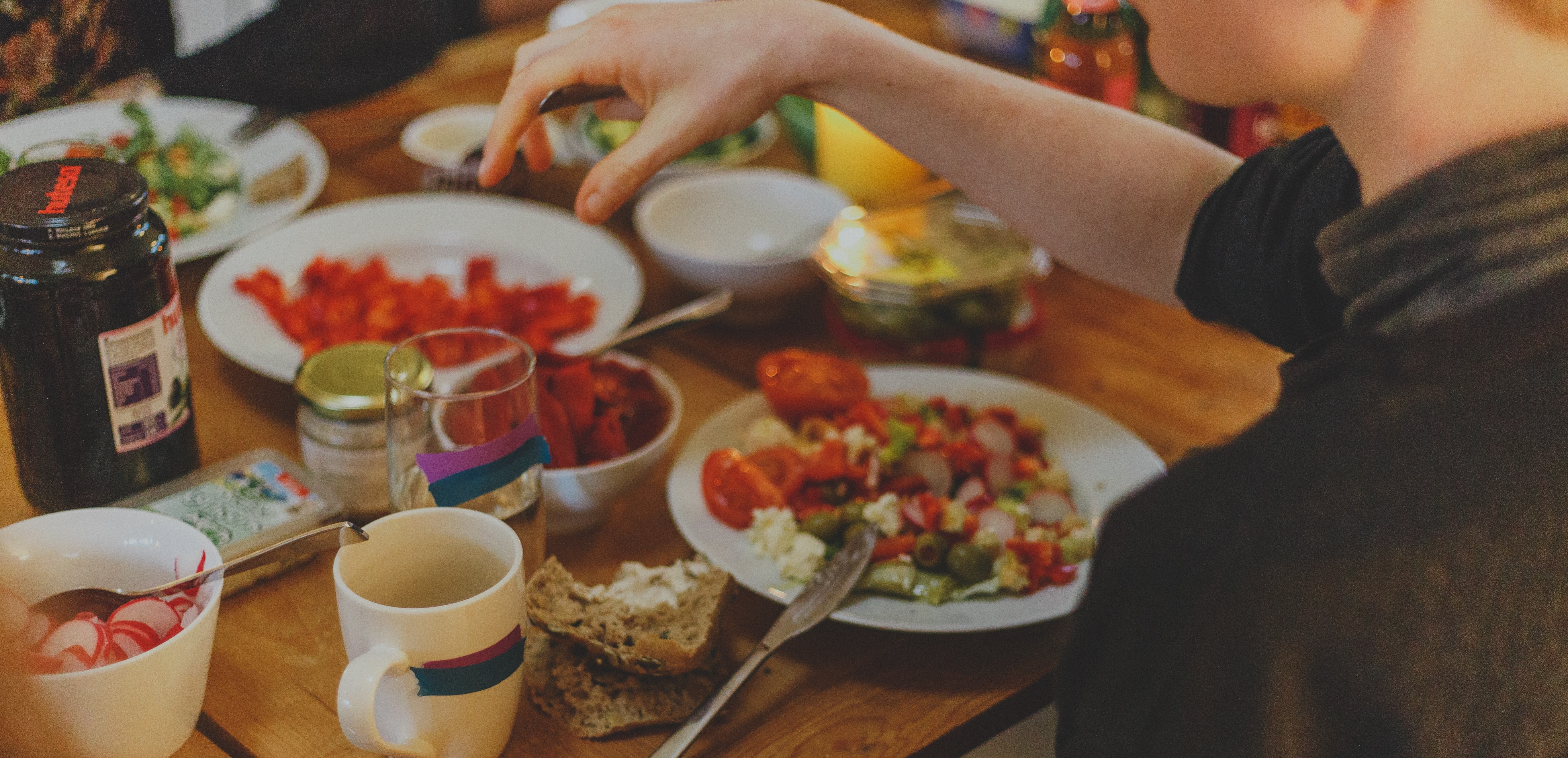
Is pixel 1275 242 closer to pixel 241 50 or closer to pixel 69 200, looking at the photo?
pixel 69 200

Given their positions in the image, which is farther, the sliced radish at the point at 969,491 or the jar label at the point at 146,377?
the sliced radish at the point at 969,491

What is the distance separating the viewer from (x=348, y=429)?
978 mm

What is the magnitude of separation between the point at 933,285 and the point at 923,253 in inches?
5.8

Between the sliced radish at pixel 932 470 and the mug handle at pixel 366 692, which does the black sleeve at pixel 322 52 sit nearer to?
the sliced radish at pixel 932 470

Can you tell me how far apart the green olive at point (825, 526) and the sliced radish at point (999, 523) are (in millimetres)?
126

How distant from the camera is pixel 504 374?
975 millimetres

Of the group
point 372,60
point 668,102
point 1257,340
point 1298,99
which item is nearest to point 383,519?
point 668,102

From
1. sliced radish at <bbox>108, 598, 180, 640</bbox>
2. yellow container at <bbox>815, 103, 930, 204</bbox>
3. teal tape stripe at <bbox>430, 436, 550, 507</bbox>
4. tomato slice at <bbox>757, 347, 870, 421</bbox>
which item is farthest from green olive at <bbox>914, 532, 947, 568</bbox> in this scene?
yellow container at <bbox>815, 103, 930, 204</bbox>

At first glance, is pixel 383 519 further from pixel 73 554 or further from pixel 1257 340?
pixel 1257 340

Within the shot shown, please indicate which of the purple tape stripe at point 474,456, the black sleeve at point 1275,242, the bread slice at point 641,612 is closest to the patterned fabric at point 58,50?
the purple tape stripe at point 474,456

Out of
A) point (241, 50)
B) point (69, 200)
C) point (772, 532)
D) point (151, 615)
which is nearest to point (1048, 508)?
point (772, 532)

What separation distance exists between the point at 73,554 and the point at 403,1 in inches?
81.2

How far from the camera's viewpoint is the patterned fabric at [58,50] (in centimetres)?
118

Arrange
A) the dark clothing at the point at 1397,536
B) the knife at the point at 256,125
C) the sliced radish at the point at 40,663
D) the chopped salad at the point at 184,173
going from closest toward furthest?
1. the dark clothing at the point at 1397,536
2. the sliced radish at the point at 40,663
3. the chopped salad at the point at 184,173
4. the knife at the point at 256,125
